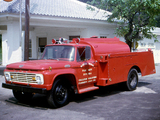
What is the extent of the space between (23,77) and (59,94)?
4.01 ft

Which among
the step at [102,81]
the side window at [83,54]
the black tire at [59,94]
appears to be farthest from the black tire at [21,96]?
the step at [102,81]

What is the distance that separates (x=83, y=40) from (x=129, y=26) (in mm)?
7828

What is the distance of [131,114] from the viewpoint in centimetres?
593

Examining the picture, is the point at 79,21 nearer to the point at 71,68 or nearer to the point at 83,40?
the point at 83,40

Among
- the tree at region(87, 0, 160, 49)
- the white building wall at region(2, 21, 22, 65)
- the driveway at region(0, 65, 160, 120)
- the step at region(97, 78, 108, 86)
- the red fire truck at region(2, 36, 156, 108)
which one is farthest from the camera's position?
the tree at region(87, 0, 160, 49)

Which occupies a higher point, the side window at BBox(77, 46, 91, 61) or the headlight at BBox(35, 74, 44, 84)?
the side window at BBox(77, 46, 91, 61)

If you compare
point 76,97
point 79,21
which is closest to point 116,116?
point 76,97

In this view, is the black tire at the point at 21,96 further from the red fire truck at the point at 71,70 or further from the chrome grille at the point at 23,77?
the chrome grille at the point at 23,77

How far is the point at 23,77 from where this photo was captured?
6.57 m

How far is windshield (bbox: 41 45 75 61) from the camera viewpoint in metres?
7.32

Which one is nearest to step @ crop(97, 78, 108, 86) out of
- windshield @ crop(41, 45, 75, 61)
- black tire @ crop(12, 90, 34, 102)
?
windshield @ crop(41, 45, 75, 61)

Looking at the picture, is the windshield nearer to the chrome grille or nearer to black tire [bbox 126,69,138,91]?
the chrome grille

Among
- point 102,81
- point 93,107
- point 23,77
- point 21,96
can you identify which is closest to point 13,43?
point 21,96

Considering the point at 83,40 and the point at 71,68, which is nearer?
the point at 71,68
